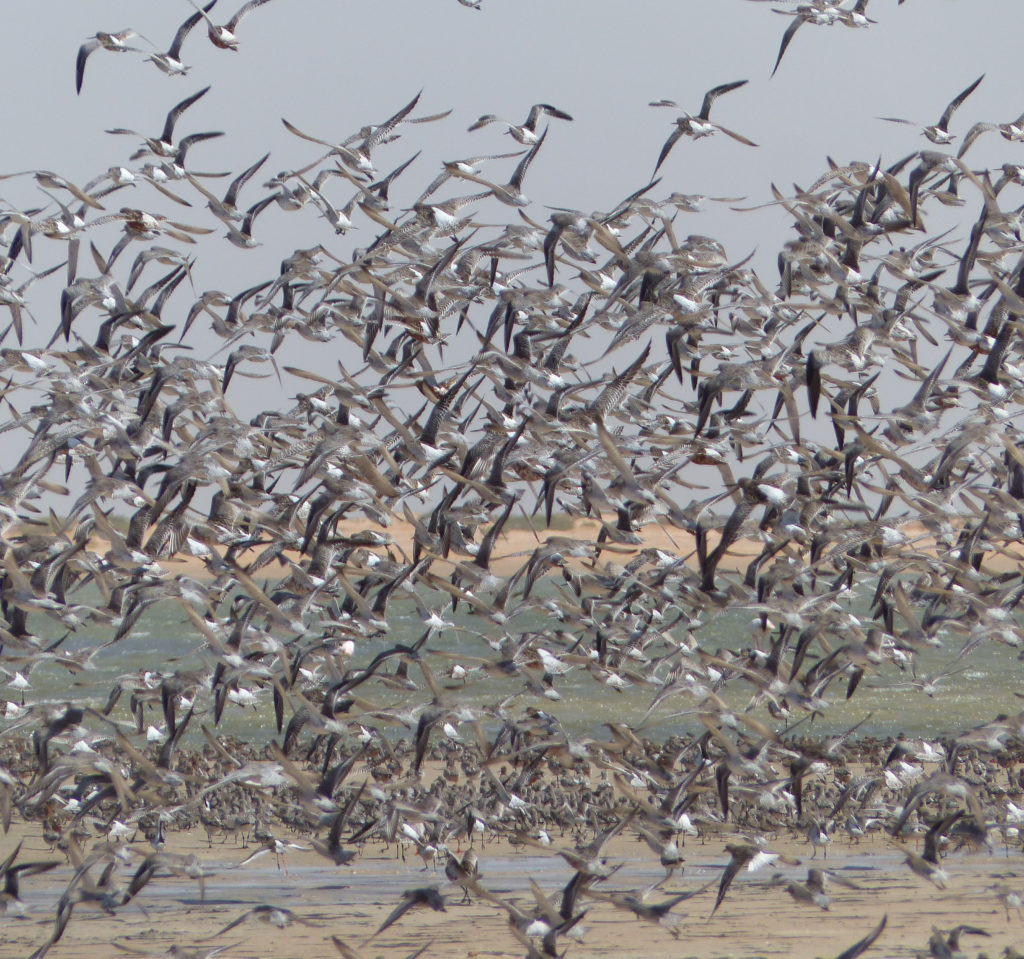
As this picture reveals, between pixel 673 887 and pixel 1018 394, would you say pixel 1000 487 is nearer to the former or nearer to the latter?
pixel 1018 394

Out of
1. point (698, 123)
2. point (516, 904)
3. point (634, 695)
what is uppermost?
point (698, 123)

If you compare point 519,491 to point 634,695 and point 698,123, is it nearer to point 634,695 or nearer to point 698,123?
point 698,123

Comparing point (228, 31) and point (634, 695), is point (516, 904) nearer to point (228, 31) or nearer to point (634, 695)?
point (228, 31)

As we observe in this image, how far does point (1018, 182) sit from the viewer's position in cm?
1722

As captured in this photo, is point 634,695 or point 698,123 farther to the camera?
point 634,695

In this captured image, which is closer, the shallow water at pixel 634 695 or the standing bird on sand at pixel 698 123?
the standing bird on sand at pixel 698 123

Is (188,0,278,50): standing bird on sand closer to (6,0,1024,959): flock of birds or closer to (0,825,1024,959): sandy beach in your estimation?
(6,0,1024,959): flock of birds

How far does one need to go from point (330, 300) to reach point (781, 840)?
9.46m

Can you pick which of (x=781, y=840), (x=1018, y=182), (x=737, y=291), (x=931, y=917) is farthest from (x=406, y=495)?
(x=1018, y=182)

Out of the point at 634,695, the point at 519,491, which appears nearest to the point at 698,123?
the point at 519,491

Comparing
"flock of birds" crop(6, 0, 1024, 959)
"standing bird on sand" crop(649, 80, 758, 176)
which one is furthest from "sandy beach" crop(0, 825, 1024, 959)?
"standing bird on sand" crop(649, 80, 758, 176)

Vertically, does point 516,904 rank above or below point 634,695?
above

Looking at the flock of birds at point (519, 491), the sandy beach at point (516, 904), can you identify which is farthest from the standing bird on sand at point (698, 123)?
the sandy beach at point (516, 904)

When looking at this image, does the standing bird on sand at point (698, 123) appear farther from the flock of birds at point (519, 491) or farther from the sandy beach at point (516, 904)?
the sandy beach at point (516, 904)
